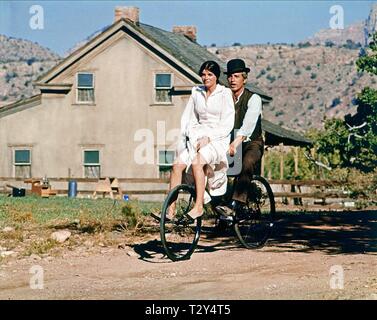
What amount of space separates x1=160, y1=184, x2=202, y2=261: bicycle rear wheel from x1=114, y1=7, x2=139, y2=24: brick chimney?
28421 mm

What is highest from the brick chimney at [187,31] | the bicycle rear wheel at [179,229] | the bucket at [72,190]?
the brick chimney at [187,31]

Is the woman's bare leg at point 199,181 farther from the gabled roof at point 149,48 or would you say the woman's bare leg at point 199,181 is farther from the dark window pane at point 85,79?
the dark window pane at point 85,79

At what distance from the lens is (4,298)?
7.61 metres

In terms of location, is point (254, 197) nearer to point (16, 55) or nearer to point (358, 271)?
point (358, 271)

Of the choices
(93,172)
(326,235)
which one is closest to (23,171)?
(93,172)

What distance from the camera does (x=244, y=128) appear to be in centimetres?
1006

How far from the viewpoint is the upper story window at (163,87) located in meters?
36.2

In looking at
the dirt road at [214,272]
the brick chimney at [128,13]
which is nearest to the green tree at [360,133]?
the brick chimney at [128,13]

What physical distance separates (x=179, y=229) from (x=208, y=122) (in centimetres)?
129

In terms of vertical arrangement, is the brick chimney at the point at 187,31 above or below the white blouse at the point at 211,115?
above

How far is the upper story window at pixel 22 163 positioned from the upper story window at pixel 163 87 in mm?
6171

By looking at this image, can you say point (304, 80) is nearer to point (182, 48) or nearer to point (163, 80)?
point (182, 48)

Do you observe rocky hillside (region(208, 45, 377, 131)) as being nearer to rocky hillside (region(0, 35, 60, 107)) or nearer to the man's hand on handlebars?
rocky hillside (region(0, 35, 60, 107))

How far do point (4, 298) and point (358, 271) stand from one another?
3488mm
